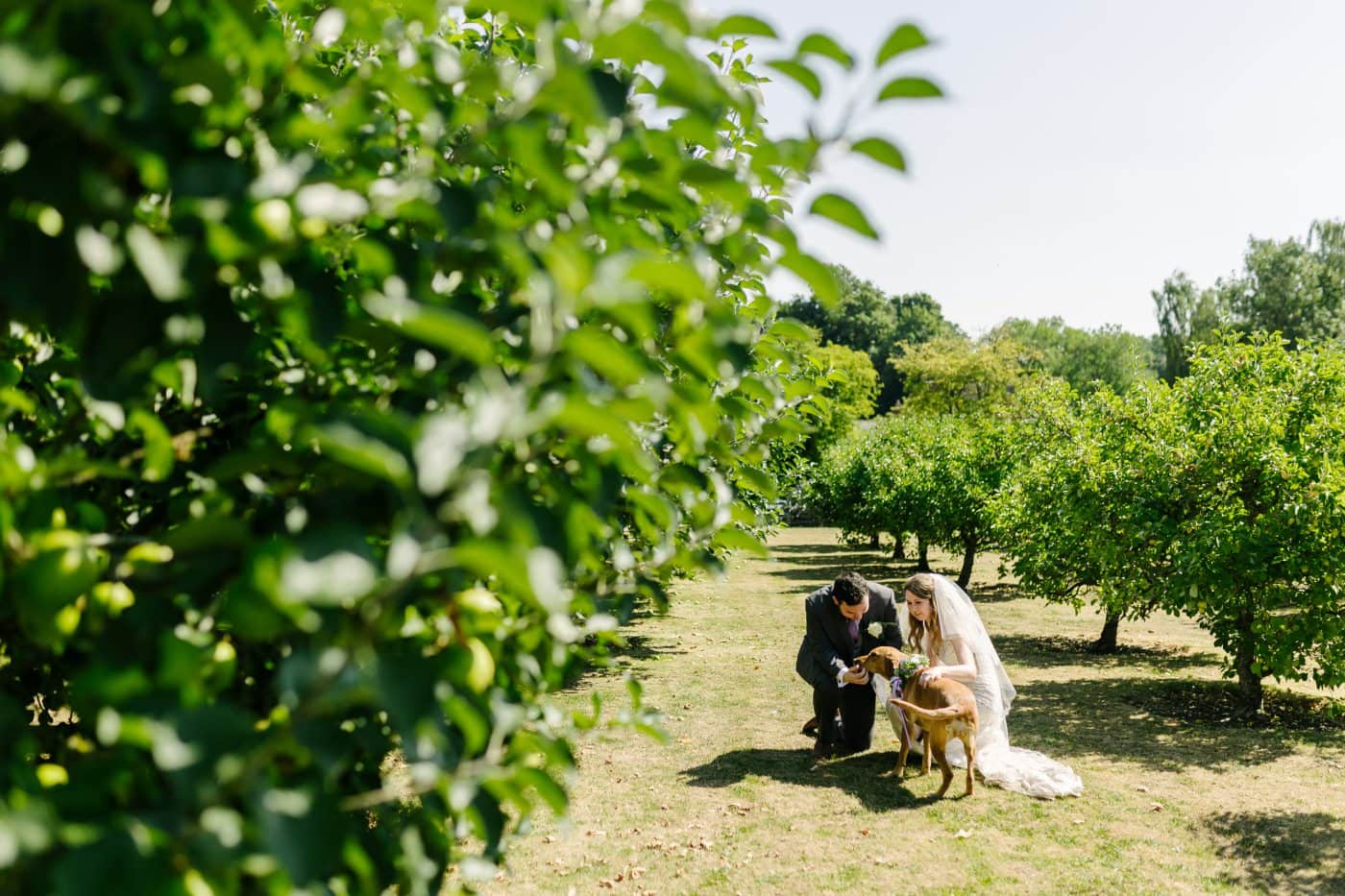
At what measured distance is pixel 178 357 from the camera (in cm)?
128

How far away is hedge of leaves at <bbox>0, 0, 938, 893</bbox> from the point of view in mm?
843

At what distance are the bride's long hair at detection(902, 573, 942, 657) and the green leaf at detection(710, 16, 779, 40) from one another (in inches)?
299

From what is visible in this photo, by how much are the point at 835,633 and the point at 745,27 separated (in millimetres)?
8034

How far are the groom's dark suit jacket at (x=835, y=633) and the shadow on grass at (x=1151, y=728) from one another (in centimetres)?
183

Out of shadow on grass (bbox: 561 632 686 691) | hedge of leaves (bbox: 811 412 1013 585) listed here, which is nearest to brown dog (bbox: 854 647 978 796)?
shadow on grass (bbox: 561 632 686 691)

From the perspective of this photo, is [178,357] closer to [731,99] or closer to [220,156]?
[220,156]

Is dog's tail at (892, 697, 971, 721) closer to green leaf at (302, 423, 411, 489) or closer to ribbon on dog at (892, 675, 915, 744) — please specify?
ribbon on dog at (892, 675, 915, 744)

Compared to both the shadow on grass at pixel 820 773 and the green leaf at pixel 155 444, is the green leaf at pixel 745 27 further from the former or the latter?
the shadow on grass at pixel 820 773

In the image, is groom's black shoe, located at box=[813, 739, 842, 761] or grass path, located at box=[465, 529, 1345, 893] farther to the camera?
groom's black shoe, located at box=[813, 739, 842, 761]

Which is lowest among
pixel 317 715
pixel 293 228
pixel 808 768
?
pixel 808 768

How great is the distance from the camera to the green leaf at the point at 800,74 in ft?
4.05

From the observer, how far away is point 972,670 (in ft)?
26.7

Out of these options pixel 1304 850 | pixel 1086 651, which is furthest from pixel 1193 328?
pixel 1304 850

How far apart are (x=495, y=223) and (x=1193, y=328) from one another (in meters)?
69.4
